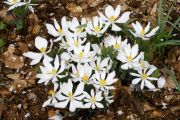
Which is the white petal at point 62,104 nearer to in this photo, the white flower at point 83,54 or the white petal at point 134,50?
the white flower at point 83,54

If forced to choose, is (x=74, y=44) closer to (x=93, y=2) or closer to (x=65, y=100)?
(x=65, y=100)

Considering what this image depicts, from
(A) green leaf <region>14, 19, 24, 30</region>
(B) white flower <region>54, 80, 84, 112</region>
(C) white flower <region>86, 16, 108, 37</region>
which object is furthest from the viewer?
(A) green leaf <region>14, 19, 24, 30</region>

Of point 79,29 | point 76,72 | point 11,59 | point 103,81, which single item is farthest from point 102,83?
point 11,59

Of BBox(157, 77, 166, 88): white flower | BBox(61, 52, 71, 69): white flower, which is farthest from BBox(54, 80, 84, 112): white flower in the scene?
BBox(157, 77, 166, 88): white flower

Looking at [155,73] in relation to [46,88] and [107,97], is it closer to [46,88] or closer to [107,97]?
[107,97]

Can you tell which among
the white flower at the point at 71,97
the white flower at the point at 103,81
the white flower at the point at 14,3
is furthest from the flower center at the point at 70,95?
the white flower at the point at 14,3

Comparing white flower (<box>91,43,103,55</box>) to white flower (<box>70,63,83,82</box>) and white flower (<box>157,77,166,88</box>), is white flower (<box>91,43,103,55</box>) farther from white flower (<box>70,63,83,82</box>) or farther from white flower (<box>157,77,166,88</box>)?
white flower (<box>157,77,166,88</box>)

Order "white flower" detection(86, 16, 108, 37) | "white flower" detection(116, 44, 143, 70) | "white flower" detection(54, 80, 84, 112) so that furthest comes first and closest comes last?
"white flower" detection(86, 16, 108, 37)
"white flower" detection(116, 44, 143, 70)
"white flower" detection(54, 80, 84, 112)
